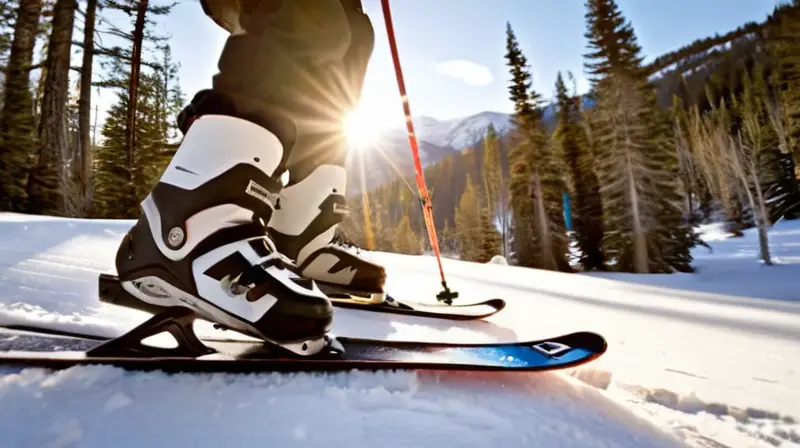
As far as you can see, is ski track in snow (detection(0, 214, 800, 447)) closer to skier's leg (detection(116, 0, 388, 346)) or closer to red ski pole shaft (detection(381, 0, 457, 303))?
skier's leg (detection(116, 0, 388, 346))

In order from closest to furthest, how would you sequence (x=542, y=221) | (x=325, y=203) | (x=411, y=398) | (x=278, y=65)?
(x=411, y=398), (x=278, y=65), (x=325, y=203), (x=542, y=221)

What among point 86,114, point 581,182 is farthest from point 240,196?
point 581,182

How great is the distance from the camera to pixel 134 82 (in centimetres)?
1059

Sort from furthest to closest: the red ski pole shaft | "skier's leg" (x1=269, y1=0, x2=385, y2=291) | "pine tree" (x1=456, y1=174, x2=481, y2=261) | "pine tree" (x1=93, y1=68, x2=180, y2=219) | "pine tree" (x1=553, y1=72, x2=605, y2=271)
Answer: "pine tree" (x1=456, y1=174, x2=481, y2=261) → "pine tree" (x1=553, y1=72, x2=605, y2=271) → "pine tree" (x1=93, y1=68, x2=180, y2=219) → the red ski pole shaft → "skier's leg" (x1=269, y1=0, x2=385, y2=291)

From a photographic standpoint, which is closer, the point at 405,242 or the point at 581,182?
the point at 581,182

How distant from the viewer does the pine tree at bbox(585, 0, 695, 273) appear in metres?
16.7

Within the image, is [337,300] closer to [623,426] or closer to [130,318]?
[130,318]

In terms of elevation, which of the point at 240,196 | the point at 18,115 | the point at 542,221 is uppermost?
the point at 18,115

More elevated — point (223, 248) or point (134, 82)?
point (134, 82)

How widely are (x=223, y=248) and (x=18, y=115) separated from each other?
12.8 metres

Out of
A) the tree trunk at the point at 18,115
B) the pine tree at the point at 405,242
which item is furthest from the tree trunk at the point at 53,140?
the pine tree at the point at 405,242

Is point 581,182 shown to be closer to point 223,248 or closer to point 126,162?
point 126,162

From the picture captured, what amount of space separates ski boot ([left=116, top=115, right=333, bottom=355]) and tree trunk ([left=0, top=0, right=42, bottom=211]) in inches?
347

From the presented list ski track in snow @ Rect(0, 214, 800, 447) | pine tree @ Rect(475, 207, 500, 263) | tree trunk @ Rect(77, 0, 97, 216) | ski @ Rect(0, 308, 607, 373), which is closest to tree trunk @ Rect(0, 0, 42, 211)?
tree trunk @ Rect(77, 0, 97, 216)
